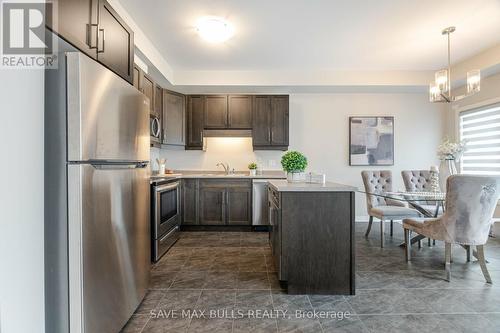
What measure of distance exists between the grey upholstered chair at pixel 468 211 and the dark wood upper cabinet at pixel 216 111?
3.34 meters

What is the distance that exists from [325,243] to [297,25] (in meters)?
2.42

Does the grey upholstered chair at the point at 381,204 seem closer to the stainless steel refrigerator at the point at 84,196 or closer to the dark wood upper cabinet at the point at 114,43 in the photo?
the stainless steel refrigerator at the point at 84,196

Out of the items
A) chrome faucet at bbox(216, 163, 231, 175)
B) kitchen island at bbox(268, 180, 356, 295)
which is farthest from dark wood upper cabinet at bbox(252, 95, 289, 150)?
kitchen island at bbox(268, 180, 356, 295)

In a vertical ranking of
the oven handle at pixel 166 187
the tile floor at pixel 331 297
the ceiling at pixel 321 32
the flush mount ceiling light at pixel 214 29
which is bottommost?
the tile floor at pixel 331 297

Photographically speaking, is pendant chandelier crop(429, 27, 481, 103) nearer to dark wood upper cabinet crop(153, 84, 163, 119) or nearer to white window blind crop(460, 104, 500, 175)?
white window blind crop(460, 104, 500, 175)

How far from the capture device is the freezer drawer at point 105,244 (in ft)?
4.25

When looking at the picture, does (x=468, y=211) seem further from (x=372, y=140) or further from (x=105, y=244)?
(x=105, y=244)

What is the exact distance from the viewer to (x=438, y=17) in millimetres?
2809

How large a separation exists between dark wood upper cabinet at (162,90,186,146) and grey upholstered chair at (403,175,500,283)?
367 cm

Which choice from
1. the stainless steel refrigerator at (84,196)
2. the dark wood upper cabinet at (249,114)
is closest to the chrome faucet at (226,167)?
the dark wood upper cabinet at (249,114)

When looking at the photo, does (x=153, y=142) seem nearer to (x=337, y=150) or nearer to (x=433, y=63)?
(x=337, y=150)

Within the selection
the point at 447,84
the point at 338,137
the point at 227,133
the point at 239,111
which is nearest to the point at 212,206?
the point at 227,133

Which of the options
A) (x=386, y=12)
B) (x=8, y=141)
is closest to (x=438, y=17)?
(x=386, y=12)

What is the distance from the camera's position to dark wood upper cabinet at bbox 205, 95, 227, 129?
455cm
